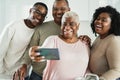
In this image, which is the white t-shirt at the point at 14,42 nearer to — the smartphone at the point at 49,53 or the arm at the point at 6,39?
the arm at the point at 6,39

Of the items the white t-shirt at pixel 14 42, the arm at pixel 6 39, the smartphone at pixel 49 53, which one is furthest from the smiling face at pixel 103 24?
the arm at pixel 6 39

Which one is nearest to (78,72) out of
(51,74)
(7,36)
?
(51,74)

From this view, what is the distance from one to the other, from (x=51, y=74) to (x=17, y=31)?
0.61 meters

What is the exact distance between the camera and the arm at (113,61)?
1572 millimetres

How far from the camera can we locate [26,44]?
2086 millimetres

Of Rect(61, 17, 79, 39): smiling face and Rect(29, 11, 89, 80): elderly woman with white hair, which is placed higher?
Rect(61, 17, 79, 39): smiling face

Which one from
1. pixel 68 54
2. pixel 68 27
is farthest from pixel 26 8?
pixel 68 54

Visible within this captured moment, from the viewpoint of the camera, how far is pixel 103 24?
5.78ft

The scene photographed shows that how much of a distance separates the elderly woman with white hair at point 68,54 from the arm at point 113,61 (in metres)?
0.19

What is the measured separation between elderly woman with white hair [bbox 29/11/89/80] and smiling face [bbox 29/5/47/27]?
41 centimetres

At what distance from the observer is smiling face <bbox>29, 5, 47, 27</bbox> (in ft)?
6.75

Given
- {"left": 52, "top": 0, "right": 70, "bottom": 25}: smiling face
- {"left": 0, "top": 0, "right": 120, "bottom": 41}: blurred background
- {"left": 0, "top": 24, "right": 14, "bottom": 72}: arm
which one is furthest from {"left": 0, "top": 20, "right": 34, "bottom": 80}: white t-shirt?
{"left": 0, "top": 0, "right": 120, "bottom": 41}: blurred background

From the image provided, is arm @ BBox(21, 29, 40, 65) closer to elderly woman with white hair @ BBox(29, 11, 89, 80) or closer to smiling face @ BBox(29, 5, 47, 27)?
smiling face @ BBox(29, 5, 47, 27)

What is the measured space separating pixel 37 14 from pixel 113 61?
0.85 m
